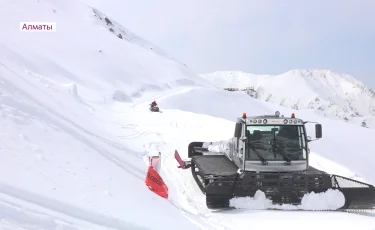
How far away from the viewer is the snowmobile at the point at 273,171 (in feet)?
29.6

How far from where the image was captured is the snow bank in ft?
29.3

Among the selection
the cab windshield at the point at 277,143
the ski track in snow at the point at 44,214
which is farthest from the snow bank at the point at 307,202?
the ski track in snow at the point at 44,214

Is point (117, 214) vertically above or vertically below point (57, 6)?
below

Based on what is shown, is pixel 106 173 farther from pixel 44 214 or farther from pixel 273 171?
pixel 273 171

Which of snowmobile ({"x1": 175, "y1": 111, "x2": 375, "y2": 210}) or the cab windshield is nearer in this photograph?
snowmobile ({"x1": 175, "y1": 111, "x2": 375, "y2": 210})

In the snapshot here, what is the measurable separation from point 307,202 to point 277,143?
1.64m

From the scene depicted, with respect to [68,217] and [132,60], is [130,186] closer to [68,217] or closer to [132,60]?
[68,217]

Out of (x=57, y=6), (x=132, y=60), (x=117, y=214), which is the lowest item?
(x=117, y=214)

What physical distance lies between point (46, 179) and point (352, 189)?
6631mm

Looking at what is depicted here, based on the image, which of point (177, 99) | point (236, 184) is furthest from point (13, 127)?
point (177, 99)

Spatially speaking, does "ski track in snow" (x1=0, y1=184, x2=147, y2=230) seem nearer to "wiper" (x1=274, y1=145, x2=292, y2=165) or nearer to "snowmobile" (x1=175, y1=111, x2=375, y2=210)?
"snowmobile" (x1=175, y1=111, x2=375, y2=210)

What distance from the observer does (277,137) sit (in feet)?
32.7

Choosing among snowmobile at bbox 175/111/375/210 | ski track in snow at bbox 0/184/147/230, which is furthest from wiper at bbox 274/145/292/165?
ski track in snow at bbox 0/184/147/230

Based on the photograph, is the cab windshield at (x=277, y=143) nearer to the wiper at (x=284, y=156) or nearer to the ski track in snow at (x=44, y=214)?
the wiper at (x=284, y=156)
